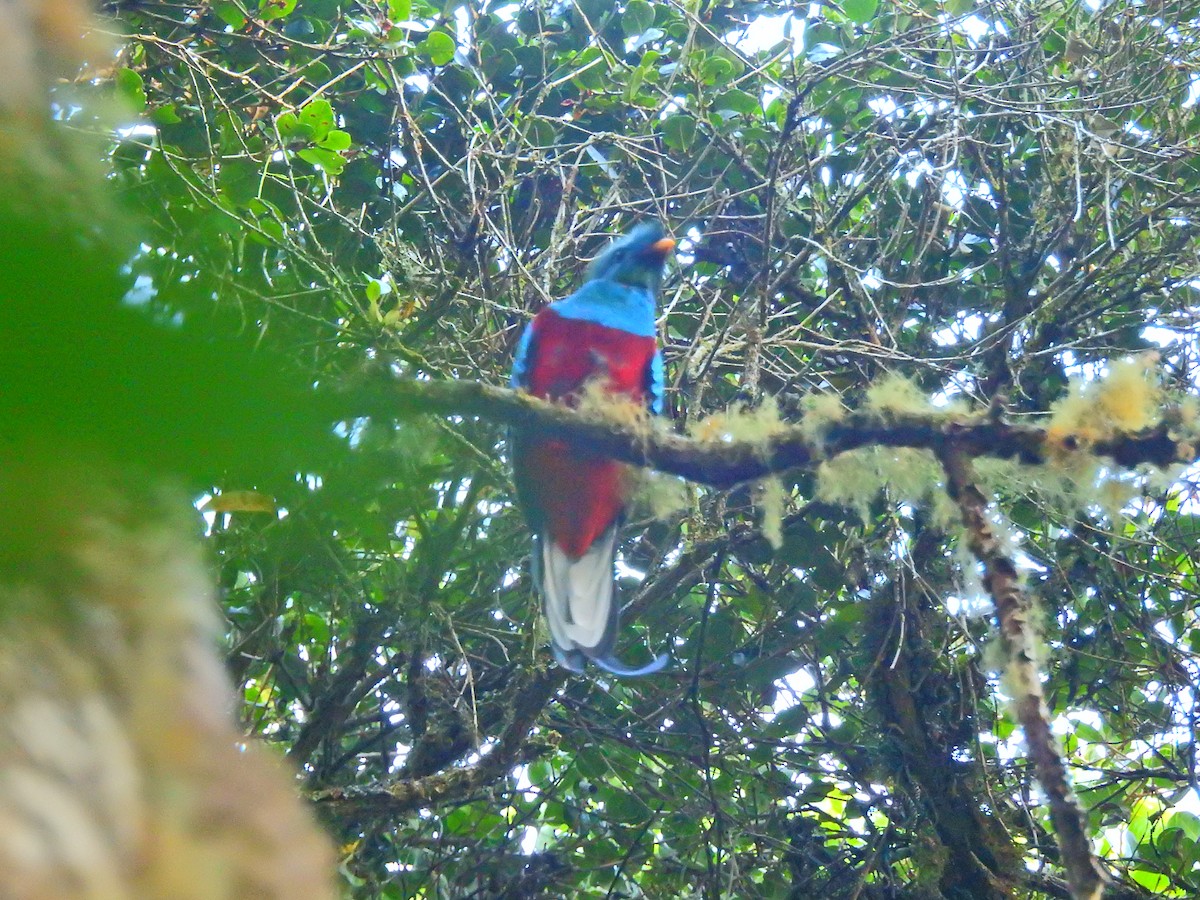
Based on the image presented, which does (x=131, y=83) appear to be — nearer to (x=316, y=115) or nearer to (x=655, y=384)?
(x=316, y=115)

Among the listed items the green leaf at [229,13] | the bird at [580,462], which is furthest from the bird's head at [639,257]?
the green leaf at [229,13]

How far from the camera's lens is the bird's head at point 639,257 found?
159 inches

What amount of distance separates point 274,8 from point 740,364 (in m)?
1.93

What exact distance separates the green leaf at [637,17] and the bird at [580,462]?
0.84 metres

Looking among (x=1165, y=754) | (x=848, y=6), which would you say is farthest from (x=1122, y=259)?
(x=1165, y=754)

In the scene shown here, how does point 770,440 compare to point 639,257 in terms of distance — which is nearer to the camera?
point 770,440

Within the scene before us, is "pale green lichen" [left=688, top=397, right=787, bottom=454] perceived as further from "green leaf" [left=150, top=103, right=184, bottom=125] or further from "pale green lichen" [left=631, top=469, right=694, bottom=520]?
"green leaf" [left=150, top=103, right=184, bottom=125]

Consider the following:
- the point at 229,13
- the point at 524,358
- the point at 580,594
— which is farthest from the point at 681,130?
the point at 580,594

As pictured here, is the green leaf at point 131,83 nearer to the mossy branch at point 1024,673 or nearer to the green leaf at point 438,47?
the green leaf at point 438,47

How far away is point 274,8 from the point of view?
3.75 metres

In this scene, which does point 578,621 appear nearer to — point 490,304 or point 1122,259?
point 490,304

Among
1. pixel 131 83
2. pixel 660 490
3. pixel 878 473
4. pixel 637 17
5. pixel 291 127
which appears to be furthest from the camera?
pixel 637 17

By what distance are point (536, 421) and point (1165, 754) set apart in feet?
10.5

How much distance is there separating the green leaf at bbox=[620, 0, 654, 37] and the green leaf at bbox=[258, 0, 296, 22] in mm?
1165
